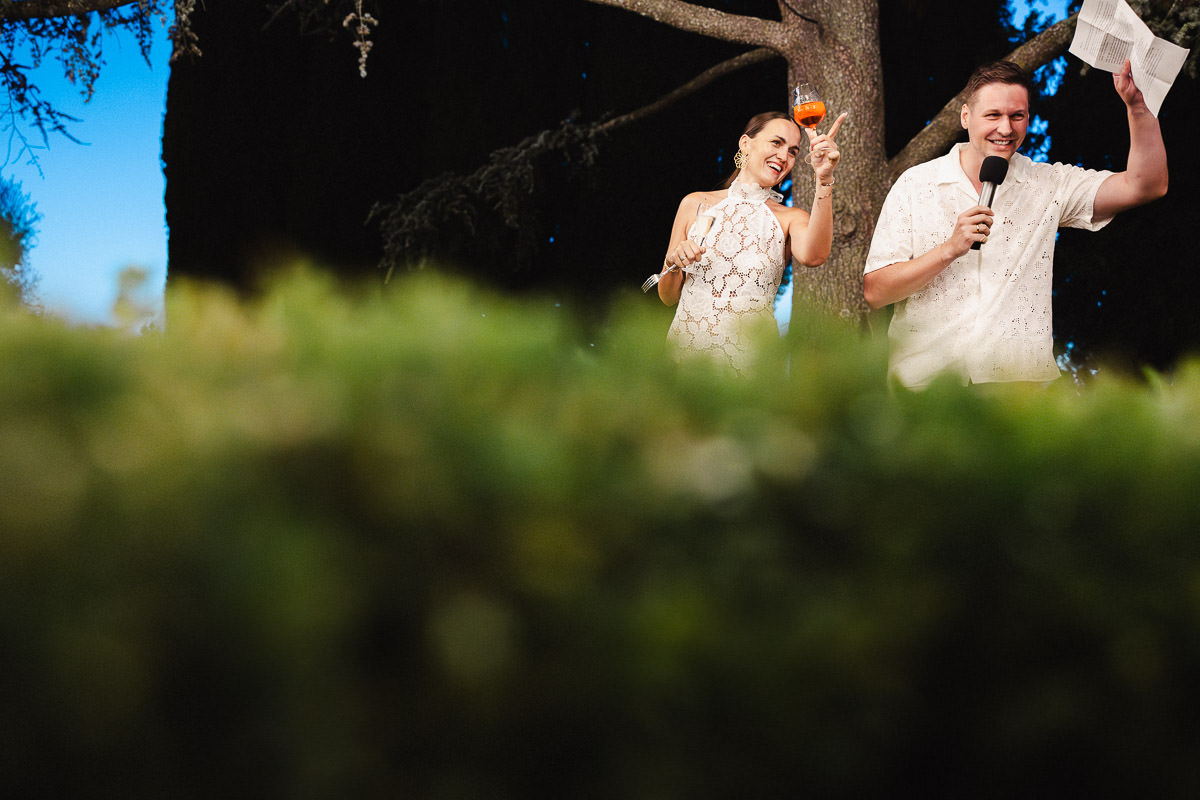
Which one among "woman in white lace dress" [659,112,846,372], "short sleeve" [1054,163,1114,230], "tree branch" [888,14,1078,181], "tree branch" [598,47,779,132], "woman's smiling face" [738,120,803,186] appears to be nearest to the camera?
"short sleeve" [1054,163,1114,230]

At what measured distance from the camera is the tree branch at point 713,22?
685 cm

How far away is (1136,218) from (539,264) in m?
5.69

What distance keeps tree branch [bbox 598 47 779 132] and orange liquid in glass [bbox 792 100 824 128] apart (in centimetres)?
314

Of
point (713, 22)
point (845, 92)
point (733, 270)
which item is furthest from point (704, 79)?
point (733, 270)

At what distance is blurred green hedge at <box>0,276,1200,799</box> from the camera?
1.86ft

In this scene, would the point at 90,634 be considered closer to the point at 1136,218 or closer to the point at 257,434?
the point at 257,434

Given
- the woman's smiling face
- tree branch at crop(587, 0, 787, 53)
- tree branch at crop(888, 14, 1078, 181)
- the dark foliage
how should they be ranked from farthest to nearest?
the dark foliage
tree branch at crop(587, 0, 787, 53)
tree branch at crop(888, 14, 1078, 181)
the woman's smiling face

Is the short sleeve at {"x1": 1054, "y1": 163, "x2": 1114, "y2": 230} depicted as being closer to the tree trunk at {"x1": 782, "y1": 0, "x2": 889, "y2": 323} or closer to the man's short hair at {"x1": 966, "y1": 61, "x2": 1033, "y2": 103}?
the man's short hair at {"x1": 966, "y1": 61, "x2": 1033, "y2": 103}

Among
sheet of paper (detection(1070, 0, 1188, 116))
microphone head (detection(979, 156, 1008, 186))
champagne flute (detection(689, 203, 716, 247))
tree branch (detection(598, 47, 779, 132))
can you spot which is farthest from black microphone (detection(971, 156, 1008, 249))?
tree branch (detection(598, 47, 779, 132))

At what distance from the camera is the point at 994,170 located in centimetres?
332

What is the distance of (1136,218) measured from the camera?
8.72 meters

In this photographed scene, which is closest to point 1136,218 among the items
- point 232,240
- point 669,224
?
point 669,224

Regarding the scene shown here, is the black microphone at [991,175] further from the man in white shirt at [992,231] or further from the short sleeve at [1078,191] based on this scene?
the short sleeve at [1078,191]

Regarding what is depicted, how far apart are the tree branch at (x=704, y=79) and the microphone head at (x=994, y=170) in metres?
4.52
